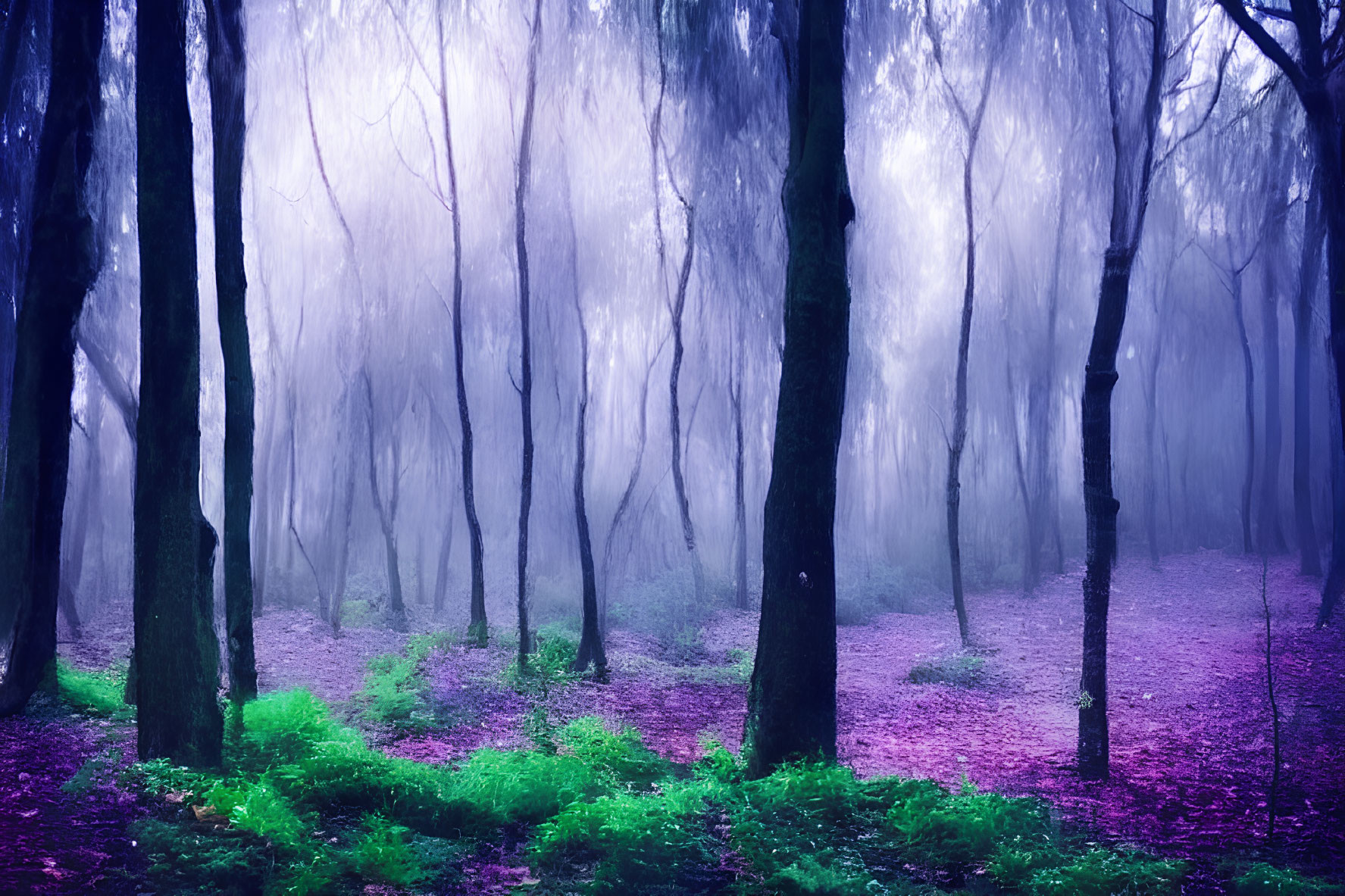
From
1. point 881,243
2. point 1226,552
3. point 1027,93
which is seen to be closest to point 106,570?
point 881,243

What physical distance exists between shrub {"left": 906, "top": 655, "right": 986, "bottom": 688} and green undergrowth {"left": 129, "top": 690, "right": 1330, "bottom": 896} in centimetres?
506

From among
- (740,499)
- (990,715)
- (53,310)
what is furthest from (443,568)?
(990,715)

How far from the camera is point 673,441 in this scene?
13.3 meters

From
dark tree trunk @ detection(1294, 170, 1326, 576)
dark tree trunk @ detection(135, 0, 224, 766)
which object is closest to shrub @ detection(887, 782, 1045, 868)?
dark tree trunk @ detection(135, 0, 224, 766)

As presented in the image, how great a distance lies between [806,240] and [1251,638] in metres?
9.43

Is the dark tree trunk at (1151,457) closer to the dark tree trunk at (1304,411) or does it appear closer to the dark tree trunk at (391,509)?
the dark tree trunk at (1304,411)

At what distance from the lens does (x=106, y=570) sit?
67.7 feet

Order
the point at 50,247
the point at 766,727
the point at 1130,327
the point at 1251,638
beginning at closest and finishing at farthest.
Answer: the point at 766,727, the point at 50,247, the point at 1251,638, the point at 1130,327

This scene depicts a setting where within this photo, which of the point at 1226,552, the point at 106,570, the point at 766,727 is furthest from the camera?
the point at 106,570

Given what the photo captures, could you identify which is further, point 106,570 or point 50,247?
point 106,570

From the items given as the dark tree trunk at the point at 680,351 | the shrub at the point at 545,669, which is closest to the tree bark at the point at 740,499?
the dark tree trunk at the point at 680,351

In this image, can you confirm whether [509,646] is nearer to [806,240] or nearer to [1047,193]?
[806,240]

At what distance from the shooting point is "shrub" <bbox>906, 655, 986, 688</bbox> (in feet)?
32.1

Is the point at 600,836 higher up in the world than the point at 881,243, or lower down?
lower down
